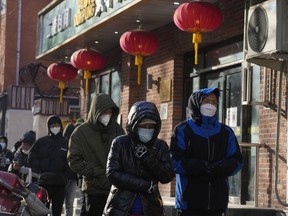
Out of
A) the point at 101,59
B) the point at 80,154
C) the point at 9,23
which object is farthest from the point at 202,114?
the point at 9,23

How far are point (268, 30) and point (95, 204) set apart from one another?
3147mm

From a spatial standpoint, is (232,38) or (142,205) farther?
(232,38)

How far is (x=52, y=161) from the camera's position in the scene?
11102mm

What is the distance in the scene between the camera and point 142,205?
626cm

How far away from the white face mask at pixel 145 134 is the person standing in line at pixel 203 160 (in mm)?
571

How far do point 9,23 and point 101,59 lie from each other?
70.6ft

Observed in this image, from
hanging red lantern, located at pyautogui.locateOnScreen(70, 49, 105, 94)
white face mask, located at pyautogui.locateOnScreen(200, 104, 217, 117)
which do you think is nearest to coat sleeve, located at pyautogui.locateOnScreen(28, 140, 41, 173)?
white face mask, located at pyautogui.locateOnScreen(200, 104, 217, 117)

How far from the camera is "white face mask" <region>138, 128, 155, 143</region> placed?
635cm

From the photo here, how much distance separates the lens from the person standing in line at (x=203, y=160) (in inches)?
268

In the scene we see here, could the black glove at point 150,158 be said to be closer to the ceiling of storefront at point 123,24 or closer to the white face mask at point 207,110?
the white face mask at point 207,110

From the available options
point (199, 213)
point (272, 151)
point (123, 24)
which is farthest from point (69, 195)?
point (199, 213)

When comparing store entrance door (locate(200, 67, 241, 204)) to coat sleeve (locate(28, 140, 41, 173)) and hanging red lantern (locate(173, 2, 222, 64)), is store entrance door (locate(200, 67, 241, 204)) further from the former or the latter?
coat sleeve (locate(28, 140, 41, 173))

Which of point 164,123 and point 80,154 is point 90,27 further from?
point 80,154

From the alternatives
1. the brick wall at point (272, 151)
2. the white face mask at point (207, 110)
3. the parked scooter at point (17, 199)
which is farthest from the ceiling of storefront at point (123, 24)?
the white face mask at point (207, 110)
